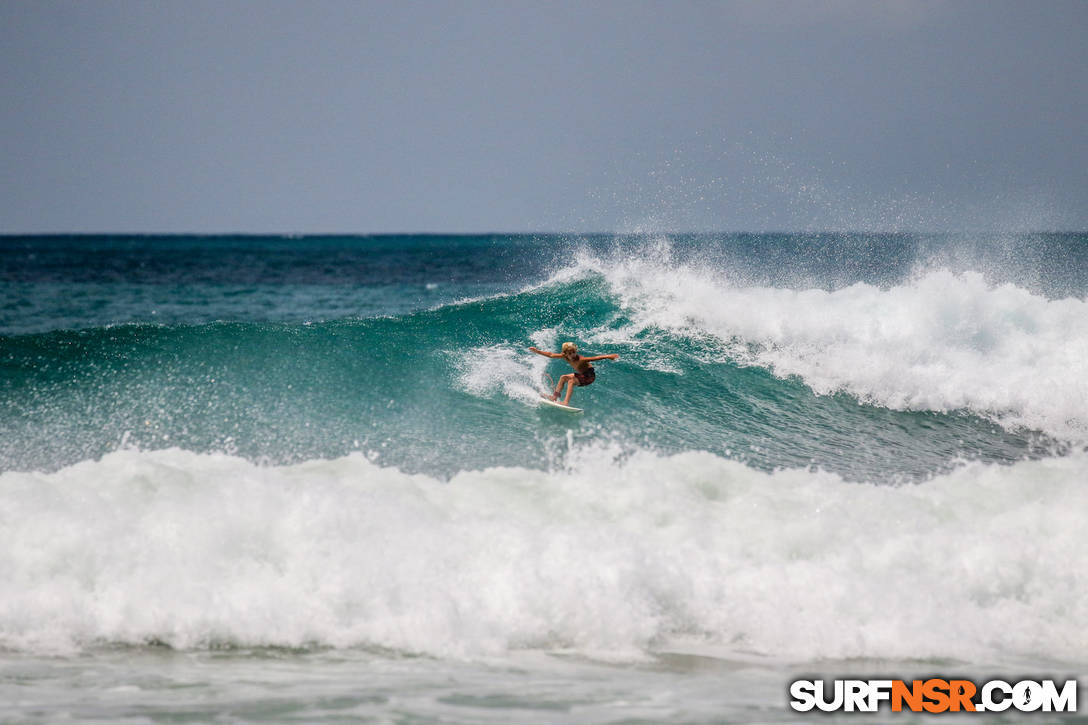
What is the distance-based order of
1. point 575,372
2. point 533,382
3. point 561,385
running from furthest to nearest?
point 533,382 → point 561,385 → point 575,372

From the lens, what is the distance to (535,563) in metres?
Answer: 6.63

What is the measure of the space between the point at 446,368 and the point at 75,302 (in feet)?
58.8

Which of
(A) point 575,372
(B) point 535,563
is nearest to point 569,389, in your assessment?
(A) point 575,372

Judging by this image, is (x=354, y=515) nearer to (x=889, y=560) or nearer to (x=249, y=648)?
(x=249, y=648)

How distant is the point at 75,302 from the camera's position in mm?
25906


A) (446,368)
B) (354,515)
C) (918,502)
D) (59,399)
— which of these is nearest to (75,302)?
(59,399)

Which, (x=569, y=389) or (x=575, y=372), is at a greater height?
(x=575, y=372)

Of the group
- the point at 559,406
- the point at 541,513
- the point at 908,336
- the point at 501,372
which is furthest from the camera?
the point at 908,336

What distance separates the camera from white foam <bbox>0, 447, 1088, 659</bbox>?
6145mm

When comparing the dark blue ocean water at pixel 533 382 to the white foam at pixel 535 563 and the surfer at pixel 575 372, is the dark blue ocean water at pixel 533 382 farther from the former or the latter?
the white foam at pixel 535 563

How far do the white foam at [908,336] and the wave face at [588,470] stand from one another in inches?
2.1

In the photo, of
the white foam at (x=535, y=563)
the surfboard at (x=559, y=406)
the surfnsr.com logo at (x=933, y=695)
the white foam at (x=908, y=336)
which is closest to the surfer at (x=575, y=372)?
the surfboard at (x=559, y=406)

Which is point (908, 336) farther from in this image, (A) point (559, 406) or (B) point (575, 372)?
(A) point (559, 406)

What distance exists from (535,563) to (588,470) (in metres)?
2.11
